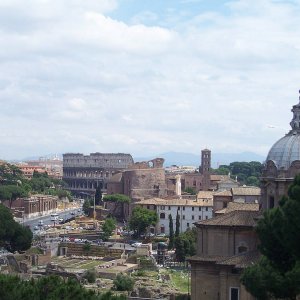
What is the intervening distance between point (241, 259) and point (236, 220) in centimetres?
182

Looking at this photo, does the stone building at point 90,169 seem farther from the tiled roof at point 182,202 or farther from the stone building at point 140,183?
the tiled roof at point 182,202

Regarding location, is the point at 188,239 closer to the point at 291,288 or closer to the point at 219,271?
the point at 219,271

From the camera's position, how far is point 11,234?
40938 millimetres

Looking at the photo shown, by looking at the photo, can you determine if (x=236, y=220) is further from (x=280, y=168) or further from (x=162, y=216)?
(x=162, y=216)

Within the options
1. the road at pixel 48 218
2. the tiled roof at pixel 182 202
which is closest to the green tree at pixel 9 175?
the road at pixel 48 218

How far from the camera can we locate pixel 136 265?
147ft

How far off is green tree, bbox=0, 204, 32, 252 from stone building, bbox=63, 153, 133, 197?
234 ft

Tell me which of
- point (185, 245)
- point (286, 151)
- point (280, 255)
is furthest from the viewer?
point (185, 245)

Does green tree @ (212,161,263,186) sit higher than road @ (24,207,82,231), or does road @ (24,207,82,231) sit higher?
green tree @ (212,161,263,186)

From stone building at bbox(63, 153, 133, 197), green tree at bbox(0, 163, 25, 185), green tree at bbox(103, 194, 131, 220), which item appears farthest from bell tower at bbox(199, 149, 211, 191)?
green tree at bbox(0, 163, 25, 185)

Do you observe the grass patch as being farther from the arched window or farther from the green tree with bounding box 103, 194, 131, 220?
the green tree with bounding box 103, 194, 131, 220

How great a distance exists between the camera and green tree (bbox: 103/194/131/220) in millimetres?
73250

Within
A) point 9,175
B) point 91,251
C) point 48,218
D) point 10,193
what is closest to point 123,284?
point 91,251

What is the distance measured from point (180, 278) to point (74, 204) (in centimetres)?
6402
